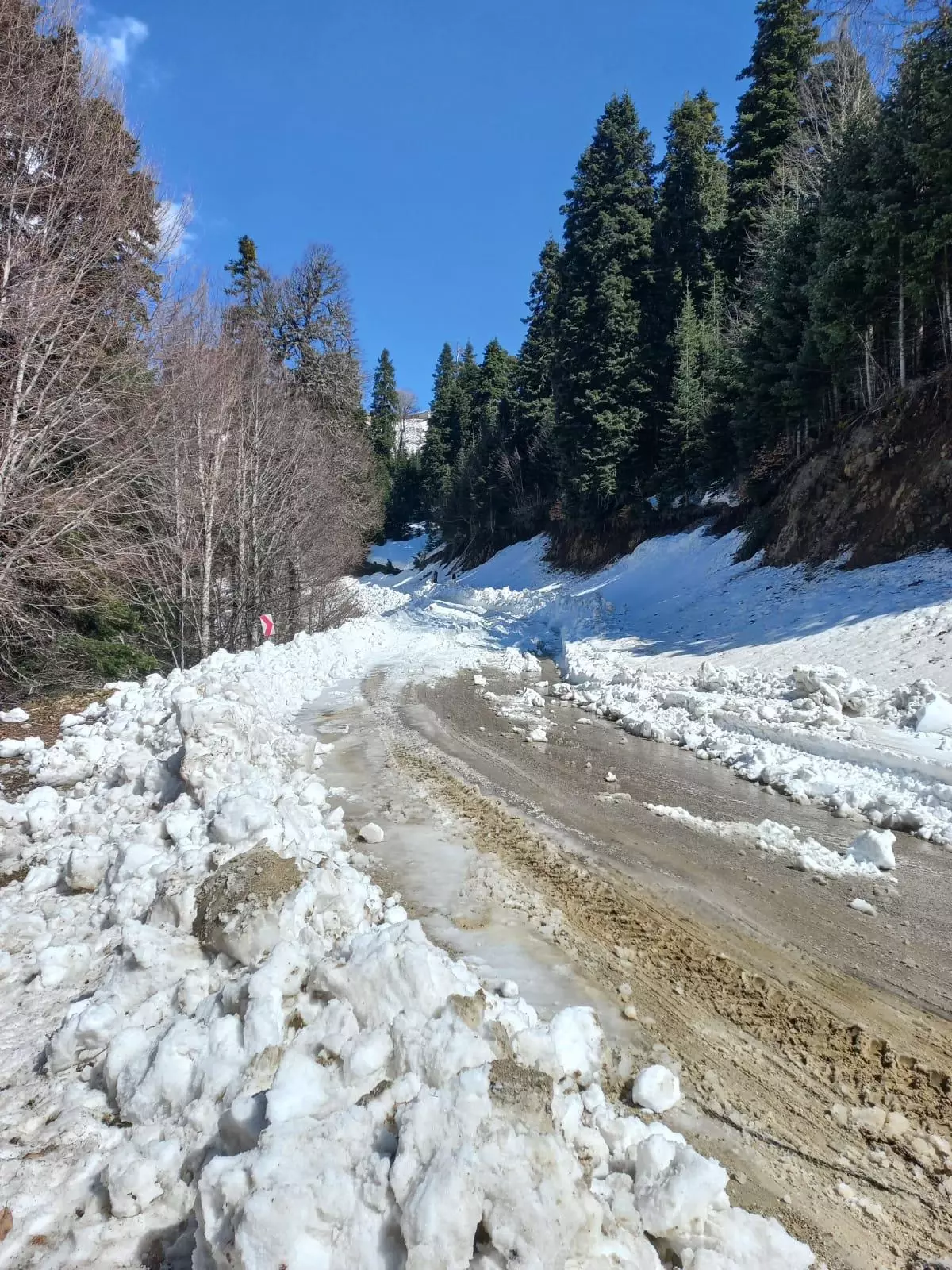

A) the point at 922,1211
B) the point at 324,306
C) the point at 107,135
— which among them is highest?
the point at 324,306

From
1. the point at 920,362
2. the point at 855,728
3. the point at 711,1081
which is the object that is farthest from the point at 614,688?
the point at 920,362

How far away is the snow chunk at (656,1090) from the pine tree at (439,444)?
57.5 meters

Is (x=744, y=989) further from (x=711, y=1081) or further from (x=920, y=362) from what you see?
(x=920, y=362)

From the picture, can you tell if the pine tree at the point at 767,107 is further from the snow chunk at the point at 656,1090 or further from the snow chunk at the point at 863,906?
the snow chunk at the point at 656,1090

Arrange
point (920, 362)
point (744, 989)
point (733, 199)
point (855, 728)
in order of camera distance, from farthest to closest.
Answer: point (733, 199) < point (920, 362) < point (855, 728) < point (744, 989)

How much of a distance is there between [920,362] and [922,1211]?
20.2 m

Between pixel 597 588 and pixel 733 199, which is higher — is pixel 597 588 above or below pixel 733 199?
below

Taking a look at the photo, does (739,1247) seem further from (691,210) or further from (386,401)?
(386,401)

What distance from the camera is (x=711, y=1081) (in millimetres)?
2918

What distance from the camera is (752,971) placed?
3.79 metres

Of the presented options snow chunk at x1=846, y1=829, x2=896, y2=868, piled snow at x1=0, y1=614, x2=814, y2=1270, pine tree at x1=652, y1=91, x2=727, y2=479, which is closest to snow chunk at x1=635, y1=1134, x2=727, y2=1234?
piled snow at x1=0, y1=614, x2=814, y2=1270

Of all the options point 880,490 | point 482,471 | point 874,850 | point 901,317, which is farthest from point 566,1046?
point 482,471

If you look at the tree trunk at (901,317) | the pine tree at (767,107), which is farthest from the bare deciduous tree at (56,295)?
the pine tree at (767,107)

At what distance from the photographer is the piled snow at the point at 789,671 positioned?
691cm
